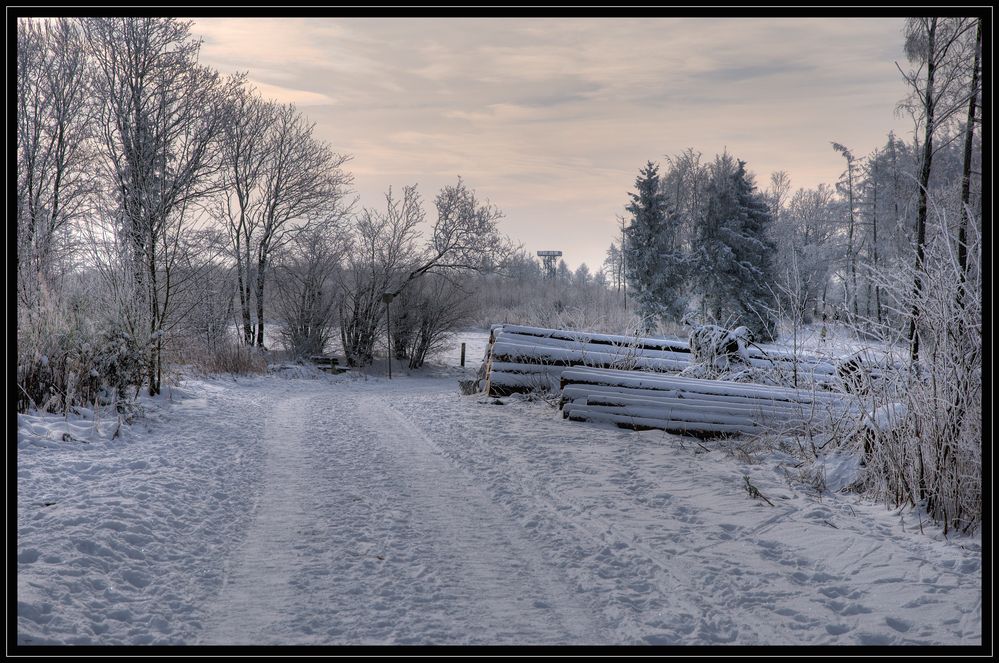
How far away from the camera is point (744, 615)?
11.6 feet

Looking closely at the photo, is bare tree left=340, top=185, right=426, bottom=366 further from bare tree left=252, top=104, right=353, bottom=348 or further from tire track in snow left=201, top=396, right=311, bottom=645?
tire track in snow left=201, top=396, right=311, bottom=645

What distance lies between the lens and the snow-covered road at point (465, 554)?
3.36 meters

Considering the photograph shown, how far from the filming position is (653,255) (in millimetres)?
41000

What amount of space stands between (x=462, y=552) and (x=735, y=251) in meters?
37.2

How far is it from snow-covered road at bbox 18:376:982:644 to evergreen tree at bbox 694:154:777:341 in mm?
32387

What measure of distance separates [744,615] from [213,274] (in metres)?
27.5

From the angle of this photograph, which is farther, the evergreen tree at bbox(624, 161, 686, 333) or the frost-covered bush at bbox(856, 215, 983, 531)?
the evergreen tree at bbox(624, 161, 686, 333)

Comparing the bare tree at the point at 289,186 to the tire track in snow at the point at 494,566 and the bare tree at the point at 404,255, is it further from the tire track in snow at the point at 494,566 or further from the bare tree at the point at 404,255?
the tire track in snow at the point at 494,566

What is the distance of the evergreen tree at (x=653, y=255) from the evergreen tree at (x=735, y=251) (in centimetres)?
255

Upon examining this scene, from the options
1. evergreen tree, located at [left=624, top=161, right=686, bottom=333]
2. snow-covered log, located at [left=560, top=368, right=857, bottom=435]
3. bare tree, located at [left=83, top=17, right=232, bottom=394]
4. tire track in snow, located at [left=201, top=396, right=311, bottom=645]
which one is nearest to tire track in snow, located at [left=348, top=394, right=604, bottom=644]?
tire track in snow, located at [left=201, top=396, right=311, bottom=645]

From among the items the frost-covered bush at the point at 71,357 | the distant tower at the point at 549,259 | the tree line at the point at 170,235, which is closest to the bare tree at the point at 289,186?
the tree line at the point at 170,235

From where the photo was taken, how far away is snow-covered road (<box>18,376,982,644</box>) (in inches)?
132
